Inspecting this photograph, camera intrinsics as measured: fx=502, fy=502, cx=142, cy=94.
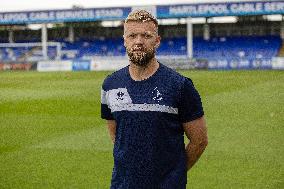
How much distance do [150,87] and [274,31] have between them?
210ft

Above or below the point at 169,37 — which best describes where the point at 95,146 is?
below

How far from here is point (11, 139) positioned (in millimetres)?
13062

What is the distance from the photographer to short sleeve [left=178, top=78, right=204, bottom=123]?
12.6 feet

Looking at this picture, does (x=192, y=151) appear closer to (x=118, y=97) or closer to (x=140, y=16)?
(x=118, y=97)

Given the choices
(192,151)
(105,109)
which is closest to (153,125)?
(192,151)

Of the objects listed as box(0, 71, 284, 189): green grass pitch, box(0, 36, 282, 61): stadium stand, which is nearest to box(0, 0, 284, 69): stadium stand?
box(0, 36, 282, 61): stadium stand

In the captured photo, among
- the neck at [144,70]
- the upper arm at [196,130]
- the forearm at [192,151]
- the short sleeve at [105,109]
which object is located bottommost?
the forearm at [192,151]

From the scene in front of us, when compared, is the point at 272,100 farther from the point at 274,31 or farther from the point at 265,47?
the point at 274,31

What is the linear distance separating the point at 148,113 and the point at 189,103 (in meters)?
0.34

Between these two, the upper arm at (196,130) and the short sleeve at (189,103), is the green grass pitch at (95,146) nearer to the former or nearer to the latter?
the upper arm at (196,130)

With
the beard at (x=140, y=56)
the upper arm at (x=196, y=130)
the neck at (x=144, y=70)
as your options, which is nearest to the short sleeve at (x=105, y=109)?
the neck at (x=144, y=70)

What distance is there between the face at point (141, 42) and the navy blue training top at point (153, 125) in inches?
6.6

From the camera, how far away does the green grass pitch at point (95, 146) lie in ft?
28.9

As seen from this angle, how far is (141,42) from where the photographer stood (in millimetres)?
3770
